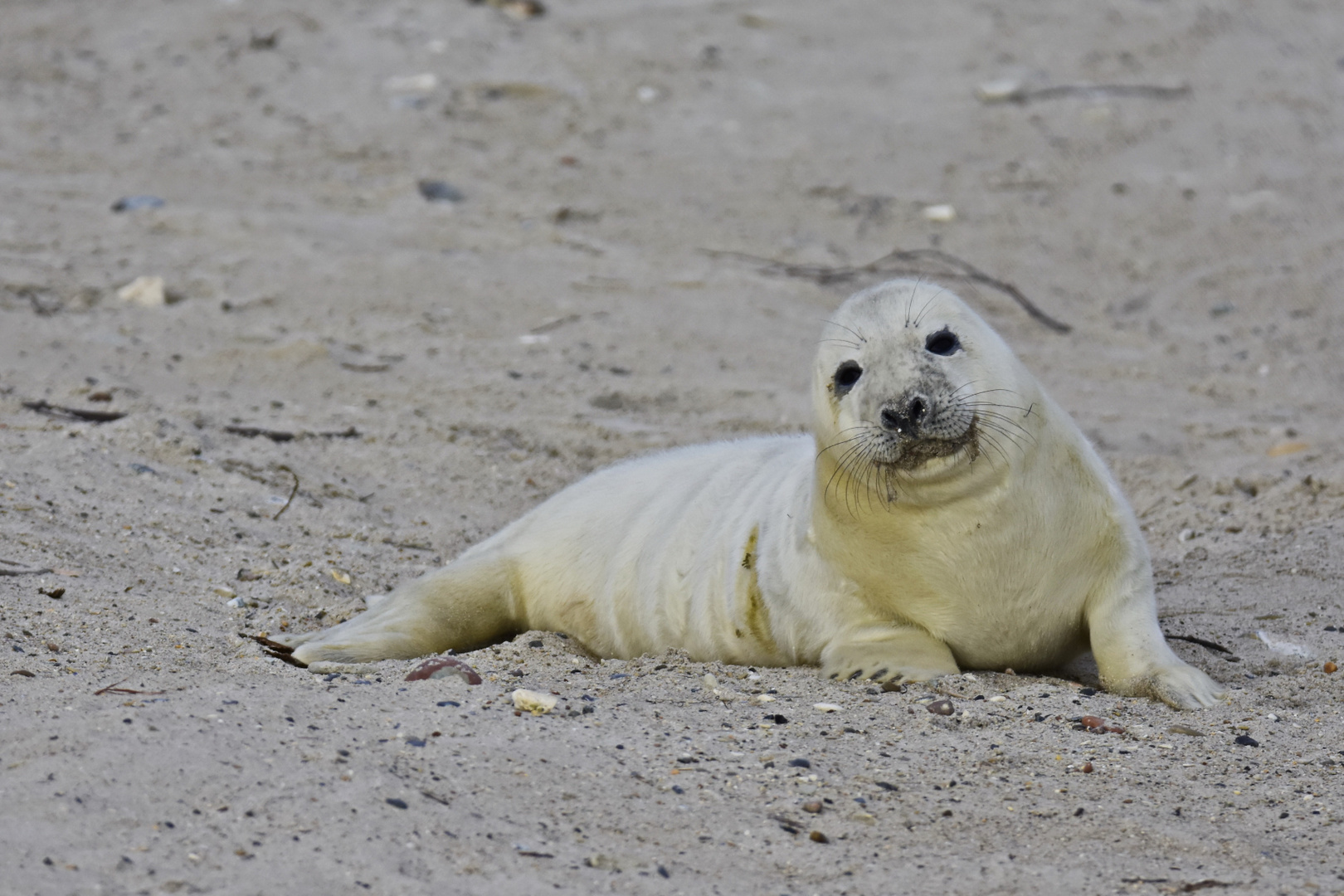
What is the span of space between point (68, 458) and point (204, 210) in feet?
10.6

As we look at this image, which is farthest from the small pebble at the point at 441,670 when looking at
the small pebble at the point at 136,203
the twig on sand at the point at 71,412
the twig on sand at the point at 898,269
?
the small pebble at the point at 136,203

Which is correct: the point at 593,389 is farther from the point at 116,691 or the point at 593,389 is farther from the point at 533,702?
the point at 116,691

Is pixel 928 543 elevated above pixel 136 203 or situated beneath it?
elevated above

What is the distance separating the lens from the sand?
2.24 meters

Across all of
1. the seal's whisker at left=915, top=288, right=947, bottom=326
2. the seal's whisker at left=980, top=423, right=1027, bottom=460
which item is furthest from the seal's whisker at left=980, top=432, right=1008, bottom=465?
the seal's whisker at left=915, top=288, right=947, bottom=326

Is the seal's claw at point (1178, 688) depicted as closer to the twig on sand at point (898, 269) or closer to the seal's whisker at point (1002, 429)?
the seal's whisker at point (1002, 429)

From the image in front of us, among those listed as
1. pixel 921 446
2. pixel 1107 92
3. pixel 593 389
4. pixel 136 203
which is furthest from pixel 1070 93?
pixel 921 446

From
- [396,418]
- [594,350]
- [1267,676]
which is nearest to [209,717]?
[1267,676]

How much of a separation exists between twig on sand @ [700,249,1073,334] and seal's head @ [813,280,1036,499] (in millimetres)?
3742

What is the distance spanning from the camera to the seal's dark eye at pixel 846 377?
10.6ft

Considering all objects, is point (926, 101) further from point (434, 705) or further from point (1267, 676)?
point (434, 705)

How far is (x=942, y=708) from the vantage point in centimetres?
290

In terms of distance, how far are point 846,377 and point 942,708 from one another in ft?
2.37

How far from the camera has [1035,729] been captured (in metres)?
2.81
